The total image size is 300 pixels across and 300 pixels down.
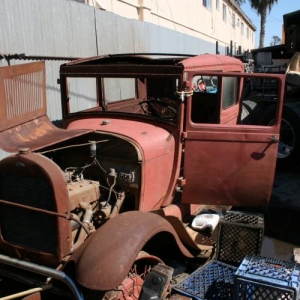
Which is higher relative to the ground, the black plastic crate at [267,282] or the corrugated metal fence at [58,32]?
the corrugated metal fence at [58,32]

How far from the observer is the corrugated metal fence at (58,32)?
572 centimetres

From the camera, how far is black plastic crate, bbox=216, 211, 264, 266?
349cm

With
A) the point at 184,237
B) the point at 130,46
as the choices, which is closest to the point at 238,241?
the point at 184,237

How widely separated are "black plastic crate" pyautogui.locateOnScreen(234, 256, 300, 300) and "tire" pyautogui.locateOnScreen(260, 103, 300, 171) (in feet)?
13.0

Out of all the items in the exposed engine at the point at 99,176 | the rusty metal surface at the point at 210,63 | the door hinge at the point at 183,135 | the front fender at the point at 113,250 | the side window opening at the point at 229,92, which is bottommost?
the front fender at the point at 113,250

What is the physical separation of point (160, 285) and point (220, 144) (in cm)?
153

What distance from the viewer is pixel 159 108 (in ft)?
14.4

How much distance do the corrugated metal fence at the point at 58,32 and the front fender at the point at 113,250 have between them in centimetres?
380

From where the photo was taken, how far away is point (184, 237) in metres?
3.23

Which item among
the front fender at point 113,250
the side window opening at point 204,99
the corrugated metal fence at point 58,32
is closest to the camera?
the front fender at point 113,250

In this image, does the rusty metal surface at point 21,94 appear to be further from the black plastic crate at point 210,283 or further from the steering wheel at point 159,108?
the black plastic crate at point 210,283

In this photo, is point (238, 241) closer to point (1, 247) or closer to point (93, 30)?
point (1, 247)

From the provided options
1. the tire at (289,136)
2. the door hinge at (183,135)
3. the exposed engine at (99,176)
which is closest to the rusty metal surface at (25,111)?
the exposed engine at (99,176)

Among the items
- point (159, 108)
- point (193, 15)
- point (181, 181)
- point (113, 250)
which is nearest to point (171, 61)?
point (159, 108)
